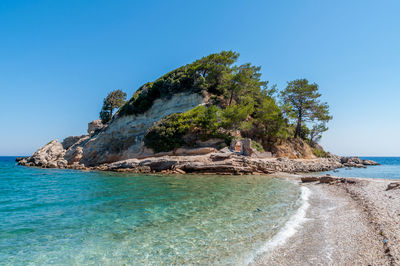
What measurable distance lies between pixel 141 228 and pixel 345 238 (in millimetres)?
5935

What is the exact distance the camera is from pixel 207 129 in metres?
31.9

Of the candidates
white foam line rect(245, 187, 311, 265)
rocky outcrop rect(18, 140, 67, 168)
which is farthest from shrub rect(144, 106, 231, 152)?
rocky outcrop rect(18, 140, 67, 168)

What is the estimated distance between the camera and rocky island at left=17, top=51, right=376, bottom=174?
28.1m

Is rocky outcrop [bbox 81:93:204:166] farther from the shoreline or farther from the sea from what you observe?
the shoreline

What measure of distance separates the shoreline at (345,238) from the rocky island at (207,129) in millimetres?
16168

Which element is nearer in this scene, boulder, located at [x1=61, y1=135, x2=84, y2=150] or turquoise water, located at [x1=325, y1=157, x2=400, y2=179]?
turquoise water, located at [x1=325, y1=157, x2=400, y2=179]

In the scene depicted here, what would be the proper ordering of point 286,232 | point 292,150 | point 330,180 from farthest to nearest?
point 292,150
point 330,180
point 286,232

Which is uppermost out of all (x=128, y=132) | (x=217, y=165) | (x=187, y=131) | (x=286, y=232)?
(x=128, y=132)

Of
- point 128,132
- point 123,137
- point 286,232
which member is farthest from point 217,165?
point 123,137

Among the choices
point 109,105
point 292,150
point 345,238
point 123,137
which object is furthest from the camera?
point 109,105

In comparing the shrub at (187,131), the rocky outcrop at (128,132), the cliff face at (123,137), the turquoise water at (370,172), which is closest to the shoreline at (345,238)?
the turquoise water at (370,172)

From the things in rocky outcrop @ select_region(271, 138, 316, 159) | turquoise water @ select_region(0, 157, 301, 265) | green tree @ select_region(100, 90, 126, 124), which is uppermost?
green tree @ select_region(100, 90, 126, 124)

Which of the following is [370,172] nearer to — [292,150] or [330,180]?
[292,150]

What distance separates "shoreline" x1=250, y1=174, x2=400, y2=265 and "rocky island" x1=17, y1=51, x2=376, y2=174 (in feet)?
53.0
